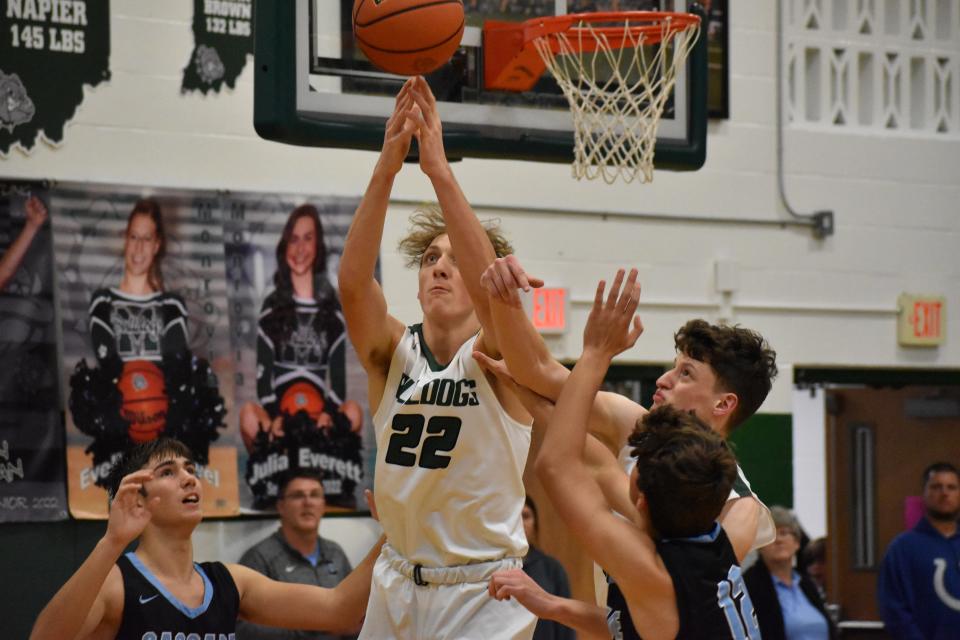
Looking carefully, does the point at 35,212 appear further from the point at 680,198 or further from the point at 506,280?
the point at 506,280

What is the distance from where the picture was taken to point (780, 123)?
983 centimetres

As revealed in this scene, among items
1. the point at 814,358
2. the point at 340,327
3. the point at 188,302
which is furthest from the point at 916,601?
the point at 188,302

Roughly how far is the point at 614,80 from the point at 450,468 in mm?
2897

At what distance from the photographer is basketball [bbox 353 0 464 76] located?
185 inches

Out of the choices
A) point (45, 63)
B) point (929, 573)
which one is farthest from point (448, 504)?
point (929, 573)

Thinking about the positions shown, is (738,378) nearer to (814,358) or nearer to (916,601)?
(916,601)

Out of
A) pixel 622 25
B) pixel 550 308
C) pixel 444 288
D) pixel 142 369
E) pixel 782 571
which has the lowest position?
pixel 782 571

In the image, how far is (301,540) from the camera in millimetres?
7859

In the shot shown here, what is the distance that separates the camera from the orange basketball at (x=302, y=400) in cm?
834

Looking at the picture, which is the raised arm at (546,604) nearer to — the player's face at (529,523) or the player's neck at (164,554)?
the player's neck at (164,554)

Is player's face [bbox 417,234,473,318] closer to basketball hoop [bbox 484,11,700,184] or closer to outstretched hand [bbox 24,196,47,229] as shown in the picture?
basketball hoop [bbox 484,11,700,184]

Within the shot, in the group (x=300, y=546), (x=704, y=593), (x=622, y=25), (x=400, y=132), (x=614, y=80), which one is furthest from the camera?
(x=300, y=546)

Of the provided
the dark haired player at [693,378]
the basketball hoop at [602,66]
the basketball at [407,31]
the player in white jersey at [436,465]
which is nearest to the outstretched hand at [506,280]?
the dark haired player at [693,378]

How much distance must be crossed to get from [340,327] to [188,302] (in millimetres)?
932
